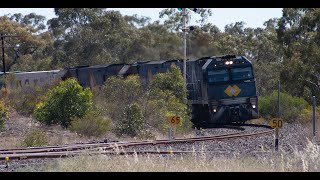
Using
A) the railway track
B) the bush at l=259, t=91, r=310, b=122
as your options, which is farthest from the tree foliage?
the railway track

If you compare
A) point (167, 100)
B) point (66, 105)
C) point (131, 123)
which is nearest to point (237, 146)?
point (131, 123)

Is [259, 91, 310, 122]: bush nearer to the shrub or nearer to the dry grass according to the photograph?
the shrub

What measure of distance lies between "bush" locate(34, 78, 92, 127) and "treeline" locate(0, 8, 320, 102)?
18715 mm

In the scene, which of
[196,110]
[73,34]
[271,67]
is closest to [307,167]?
[196,110]

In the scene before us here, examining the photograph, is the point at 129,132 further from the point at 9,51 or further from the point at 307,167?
the point at 9,51

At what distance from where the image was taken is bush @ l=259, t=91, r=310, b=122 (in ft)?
122

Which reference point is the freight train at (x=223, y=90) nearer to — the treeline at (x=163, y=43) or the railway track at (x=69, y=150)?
the railway track at (x=69, y=150)

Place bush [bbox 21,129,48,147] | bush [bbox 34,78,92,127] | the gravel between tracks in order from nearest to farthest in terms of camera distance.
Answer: the gravel between tracks → bush [bbox 21,129,48,147] → bush [bbox 34,78,92,127]

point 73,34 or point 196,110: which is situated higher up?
point 73,34
